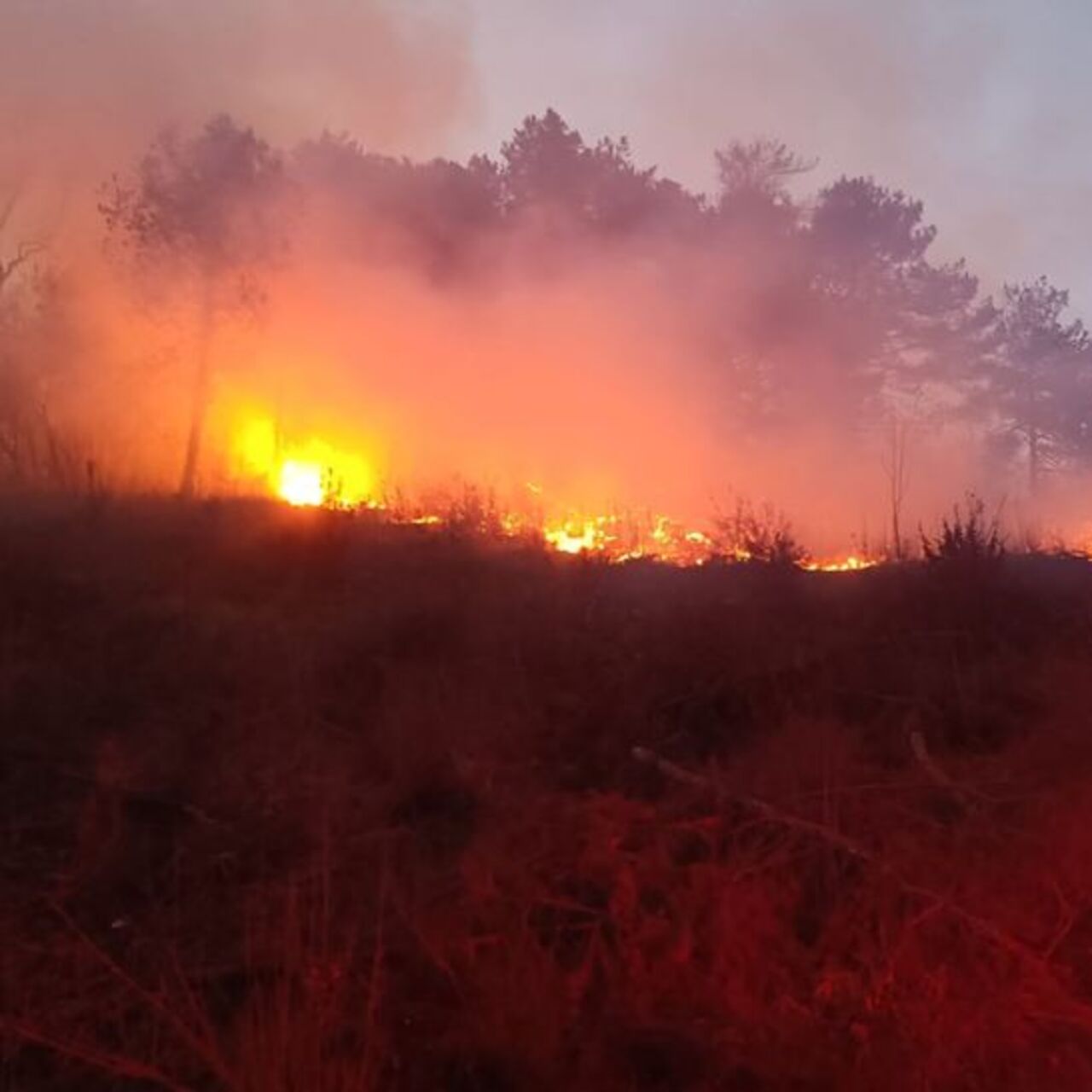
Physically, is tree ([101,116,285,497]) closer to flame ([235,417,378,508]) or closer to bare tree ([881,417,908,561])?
flame ([235,417,378,508])

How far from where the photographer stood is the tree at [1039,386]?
30875mm

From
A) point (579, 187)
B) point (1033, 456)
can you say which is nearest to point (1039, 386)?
point (1033, 456)

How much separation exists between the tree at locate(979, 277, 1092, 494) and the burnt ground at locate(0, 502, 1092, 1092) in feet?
64.3

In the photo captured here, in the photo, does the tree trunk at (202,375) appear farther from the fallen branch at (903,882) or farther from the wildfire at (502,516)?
the fallen branch at (903,882)

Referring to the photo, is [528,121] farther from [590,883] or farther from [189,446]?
[590,883]

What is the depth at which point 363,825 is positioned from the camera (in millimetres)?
7227

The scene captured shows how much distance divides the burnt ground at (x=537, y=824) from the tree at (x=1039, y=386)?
19.6 metres

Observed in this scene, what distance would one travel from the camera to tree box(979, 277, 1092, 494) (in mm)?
30875

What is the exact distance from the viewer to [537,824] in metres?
6.73

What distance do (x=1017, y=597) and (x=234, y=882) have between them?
22.8 ft

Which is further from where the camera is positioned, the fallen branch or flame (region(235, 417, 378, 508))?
flame (region(235, 417, 378, 508))

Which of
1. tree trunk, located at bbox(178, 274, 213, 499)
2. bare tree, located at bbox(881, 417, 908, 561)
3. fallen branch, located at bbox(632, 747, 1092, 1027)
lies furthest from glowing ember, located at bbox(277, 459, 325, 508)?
fallen branch, located at bbox(632, 747, 1092, 1027)

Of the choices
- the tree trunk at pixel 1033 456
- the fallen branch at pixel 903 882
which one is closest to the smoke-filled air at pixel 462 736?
the fallen branch at pixel 903 882

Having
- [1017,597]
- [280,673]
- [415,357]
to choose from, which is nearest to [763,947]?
[280,673]
